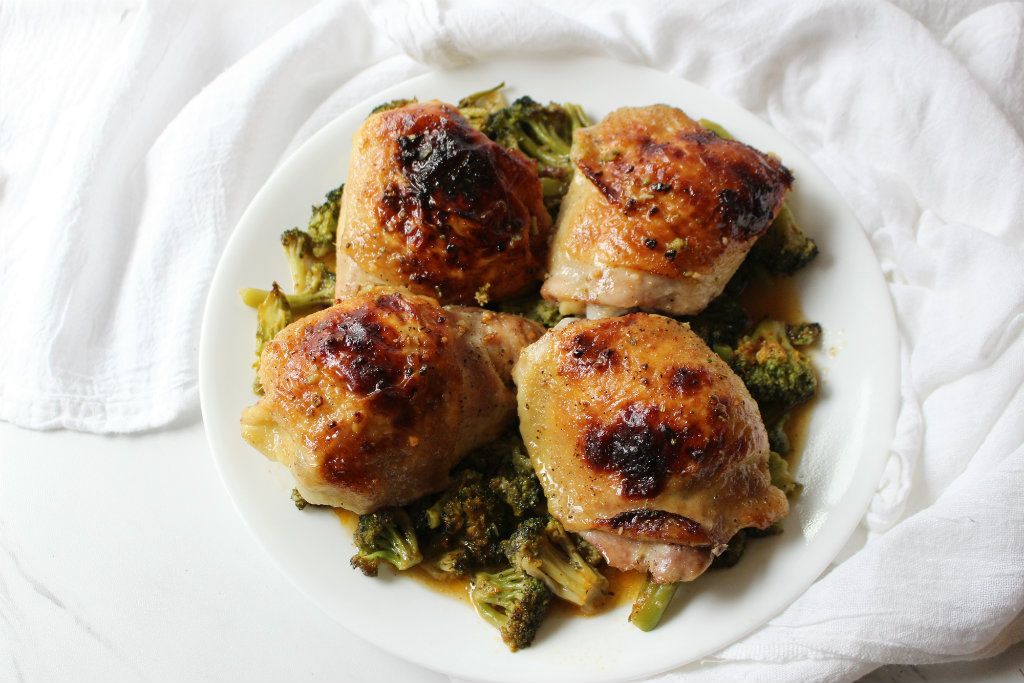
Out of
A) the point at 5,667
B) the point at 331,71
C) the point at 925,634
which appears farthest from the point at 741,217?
the point at 5,667

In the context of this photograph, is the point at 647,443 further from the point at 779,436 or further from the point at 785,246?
the point at 785,246

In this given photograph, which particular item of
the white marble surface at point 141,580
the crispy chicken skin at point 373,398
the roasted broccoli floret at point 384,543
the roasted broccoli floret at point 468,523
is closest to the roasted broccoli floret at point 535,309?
the crispy chicken skin at point 373,398

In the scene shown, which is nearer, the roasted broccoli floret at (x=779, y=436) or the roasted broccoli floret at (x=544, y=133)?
the roasted broccoli floret at (x=779, y=436)

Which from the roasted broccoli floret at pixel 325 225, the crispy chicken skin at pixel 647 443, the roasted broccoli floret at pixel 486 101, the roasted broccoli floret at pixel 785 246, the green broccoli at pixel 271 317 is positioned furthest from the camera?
the roasted broccoli floret at pixel 486 101

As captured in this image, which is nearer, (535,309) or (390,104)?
(535,309)

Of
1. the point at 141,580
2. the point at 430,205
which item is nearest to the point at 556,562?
the point at 430,205

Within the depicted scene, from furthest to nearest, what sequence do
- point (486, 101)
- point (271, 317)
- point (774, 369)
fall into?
point (486, 101), point (271, 317), point (774, 369)

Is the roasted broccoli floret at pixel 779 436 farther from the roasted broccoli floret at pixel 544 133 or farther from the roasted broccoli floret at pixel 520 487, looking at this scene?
the roasted broccoli floret at pixel 544 133

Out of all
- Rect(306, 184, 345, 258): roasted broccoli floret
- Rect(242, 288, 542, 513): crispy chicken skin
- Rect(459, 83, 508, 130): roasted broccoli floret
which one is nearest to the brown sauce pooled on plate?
Rect(242, 288, 542, 513): crispy chicken skin

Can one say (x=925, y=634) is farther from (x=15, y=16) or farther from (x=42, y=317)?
(x=15, y=16)
